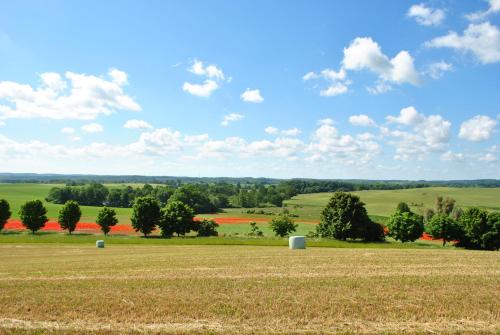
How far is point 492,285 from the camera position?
19.9m

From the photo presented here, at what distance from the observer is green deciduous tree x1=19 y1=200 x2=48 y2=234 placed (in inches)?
3214

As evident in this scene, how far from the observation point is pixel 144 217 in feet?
265

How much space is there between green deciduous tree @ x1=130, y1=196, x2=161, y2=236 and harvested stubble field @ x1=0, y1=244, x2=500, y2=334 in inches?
2174

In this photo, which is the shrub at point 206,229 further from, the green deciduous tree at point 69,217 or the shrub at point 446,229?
the shrub at point 446,229

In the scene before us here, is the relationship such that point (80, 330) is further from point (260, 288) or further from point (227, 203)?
point (227, 203)

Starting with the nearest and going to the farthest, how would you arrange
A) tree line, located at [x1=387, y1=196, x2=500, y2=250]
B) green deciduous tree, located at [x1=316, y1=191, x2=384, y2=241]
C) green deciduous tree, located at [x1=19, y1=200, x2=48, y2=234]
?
tree line, located at [x1=387, y1=196, x2=500, y2=250] → green deciduous tree, located at [x1=316, y1=191, x2=384, y2=241] → green deciduous tree, located at [x1=19, y1=200, x2=48, y2=234]

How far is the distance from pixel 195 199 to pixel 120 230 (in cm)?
5143

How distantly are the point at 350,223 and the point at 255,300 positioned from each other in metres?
58.6

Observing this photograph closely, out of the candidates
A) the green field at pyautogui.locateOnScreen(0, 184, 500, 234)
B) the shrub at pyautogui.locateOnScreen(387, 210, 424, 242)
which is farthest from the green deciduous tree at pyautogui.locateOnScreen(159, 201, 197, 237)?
the shrub at pyautogui.locateOnScreen(387, 210, 424, 242)

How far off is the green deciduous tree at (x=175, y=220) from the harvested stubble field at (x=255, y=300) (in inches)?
2152

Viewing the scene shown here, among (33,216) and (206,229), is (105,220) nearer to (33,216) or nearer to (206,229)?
(33,216)

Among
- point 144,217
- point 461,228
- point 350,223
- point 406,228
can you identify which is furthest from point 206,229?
point 461,228

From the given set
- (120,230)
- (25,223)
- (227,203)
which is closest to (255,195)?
(227,203)

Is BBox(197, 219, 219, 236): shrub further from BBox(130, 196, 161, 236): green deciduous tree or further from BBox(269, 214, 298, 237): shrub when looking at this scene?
BBox(269, 214, 298, 237): shrub
